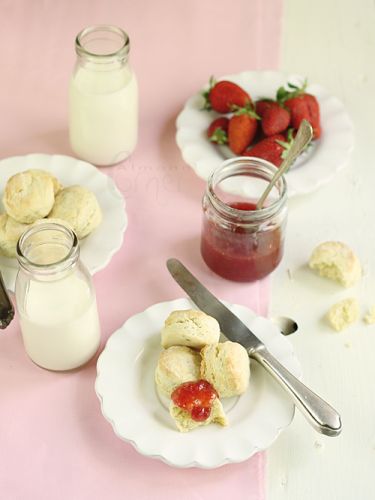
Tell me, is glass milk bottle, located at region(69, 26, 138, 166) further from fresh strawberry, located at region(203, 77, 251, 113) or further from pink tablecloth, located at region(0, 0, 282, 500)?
fresh strawberry, located at region(203, 77, 251, 113)

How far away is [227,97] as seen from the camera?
183 centimetres

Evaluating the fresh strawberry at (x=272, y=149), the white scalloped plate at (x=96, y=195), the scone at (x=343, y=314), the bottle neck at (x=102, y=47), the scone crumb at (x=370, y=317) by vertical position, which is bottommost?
the scone crumb at (x=370, y=317)

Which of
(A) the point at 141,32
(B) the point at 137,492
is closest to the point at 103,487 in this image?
(B) the point at 137,492

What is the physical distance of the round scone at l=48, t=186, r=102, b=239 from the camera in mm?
1540

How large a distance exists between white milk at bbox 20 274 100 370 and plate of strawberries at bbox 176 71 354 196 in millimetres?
497

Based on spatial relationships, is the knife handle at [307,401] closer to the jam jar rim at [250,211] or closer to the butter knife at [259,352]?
the butter knife at [259,352]

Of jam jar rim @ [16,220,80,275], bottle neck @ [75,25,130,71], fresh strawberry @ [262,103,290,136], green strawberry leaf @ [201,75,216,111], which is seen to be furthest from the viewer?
green strawberry leaf @ [201,75,216,111]

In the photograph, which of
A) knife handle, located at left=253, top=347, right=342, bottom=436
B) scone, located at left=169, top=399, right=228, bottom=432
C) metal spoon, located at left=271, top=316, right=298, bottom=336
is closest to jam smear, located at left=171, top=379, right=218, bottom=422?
scone, located at left=169, top=399, right=228, bottom=432

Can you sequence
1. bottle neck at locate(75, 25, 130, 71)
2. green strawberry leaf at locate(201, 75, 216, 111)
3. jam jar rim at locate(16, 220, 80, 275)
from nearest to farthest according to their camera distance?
jam jar rim at locate(16, 220, 80, 275), bottle neck at locate(75, 25, 130, 71), green strawberry leaf at locate(201, 75, 216, 111)

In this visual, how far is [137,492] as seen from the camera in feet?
4.23

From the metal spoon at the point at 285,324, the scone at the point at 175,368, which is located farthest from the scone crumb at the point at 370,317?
the scone at the point at 175,368

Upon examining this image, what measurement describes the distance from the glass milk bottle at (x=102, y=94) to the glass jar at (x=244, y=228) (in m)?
0.27

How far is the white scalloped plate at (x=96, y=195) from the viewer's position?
60.3 inches

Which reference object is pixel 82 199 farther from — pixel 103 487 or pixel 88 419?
pixel 103 487
